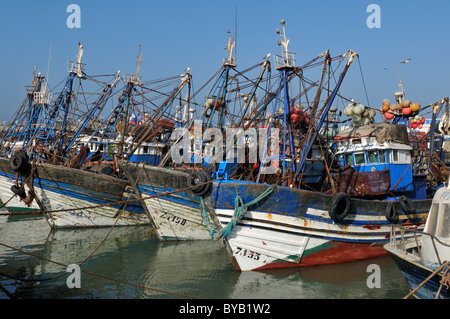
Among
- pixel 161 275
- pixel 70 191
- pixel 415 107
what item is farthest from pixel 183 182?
pixel 415 107

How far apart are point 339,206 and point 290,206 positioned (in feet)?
4.97

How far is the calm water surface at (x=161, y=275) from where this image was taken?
29.0ft

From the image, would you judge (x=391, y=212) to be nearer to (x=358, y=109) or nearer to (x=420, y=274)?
(x=420, y=274)

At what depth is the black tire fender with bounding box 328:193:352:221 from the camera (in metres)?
10.2

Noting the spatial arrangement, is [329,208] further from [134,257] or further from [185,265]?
[134,257]

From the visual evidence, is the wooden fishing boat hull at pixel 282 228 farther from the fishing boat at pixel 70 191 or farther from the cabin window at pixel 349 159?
the fishing boat at pixel 70 191

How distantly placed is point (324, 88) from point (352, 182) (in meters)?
3.29

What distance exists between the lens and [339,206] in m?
10.4

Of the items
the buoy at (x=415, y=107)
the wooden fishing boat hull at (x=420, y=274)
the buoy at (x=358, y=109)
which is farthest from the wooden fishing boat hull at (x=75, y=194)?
the buoy at (x=415, y=107)

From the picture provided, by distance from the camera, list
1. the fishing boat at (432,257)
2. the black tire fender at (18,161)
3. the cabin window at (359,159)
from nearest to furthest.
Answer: the fishing boat at (432,257) → the cabin window at (359,159) → the black tire fender at (18,161)

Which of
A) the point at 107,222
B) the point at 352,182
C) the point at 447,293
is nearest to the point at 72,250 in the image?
the point at 107,222

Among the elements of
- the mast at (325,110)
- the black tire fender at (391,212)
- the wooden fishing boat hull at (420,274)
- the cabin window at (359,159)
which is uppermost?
the mast at (325,110)

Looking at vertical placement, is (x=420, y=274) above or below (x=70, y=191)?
below

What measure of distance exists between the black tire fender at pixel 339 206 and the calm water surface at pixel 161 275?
1.61 m
